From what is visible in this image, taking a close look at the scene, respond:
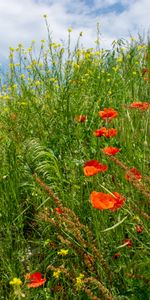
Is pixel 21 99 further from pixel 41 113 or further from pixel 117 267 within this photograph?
pixel 117 267

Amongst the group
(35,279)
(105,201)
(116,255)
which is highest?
(105,201)

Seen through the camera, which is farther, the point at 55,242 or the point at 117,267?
the point at 55,242

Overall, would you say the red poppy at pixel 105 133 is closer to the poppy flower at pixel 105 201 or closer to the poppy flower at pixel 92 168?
the poppy flower at pixel 92 168

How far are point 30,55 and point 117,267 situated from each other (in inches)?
113

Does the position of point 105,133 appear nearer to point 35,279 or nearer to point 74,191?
point 74,191

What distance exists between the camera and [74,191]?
244 cm

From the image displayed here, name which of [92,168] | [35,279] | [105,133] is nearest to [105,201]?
[92,168]

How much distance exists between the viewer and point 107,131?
241 centimetres

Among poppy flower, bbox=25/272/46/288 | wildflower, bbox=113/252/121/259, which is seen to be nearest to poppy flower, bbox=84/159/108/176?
wildflower, bbox=113/252/121/259

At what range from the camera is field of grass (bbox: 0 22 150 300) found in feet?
6.08

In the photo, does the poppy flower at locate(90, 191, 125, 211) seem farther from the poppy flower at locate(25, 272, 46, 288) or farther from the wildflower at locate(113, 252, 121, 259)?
the poppy flower at locate(25, 272, 46, 288)

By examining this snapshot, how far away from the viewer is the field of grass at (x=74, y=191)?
6.08 feet

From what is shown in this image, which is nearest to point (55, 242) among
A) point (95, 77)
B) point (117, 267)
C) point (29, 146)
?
point (117, 267)

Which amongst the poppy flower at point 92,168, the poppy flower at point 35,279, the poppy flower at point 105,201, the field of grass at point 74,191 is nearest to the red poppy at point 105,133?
the field of grass at point 74,191
